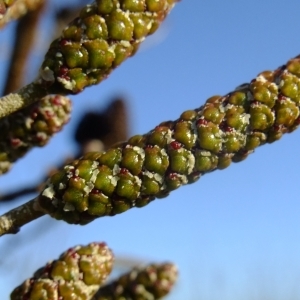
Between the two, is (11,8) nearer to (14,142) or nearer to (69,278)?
(14,142)

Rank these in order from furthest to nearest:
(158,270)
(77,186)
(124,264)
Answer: (124,264) < (158,270) < (77,186)

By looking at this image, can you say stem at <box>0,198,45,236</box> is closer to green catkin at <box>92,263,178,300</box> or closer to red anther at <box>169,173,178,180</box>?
red anther at <box>169,173,178,180</box>

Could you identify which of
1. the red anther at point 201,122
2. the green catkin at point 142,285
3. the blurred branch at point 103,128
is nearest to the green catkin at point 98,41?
the red anther at point 201,122

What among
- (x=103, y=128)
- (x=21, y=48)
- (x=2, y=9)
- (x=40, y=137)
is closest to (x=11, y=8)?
(x=2, y=9)

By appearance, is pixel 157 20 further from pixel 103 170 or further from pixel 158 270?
pixel 158 270

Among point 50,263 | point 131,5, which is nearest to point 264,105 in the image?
point 131,5
